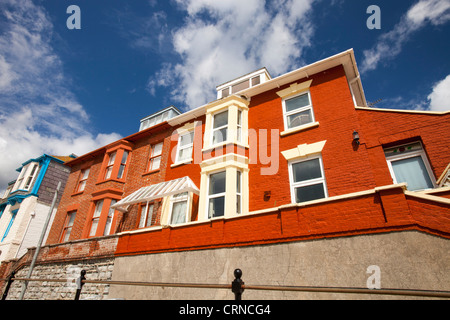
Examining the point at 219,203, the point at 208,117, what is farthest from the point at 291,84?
the point at 219,203

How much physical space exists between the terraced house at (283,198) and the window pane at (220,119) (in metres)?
0.06

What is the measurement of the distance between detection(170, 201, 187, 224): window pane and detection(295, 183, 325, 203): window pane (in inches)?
213

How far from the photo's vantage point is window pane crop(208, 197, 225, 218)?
10.5m

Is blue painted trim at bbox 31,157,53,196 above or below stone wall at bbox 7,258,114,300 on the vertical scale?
above

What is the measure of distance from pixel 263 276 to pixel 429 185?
6.23m

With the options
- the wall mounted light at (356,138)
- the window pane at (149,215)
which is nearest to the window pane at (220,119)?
the window pane at (149,215)

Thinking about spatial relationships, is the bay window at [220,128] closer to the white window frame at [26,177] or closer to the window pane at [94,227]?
the window pane at [94,227]

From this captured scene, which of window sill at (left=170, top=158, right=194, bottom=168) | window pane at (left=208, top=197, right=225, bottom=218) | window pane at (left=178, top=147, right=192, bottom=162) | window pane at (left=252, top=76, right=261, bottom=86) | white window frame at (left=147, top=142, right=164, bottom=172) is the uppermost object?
window pane at (left=252, top=76, right=261, bottom=86)

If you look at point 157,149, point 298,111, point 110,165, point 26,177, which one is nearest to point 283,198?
point 298,111

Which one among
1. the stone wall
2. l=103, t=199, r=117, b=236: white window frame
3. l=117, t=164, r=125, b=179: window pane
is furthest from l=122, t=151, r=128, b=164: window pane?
the stone wall

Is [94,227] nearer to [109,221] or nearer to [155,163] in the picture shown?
[109,221]

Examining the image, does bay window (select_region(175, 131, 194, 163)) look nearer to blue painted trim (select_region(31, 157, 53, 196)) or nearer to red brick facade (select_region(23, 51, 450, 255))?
red brick facade (select_region(23, 51, 450, 255))

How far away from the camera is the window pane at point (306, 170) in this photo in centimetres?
956

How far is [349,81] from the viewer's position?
38.4ft
